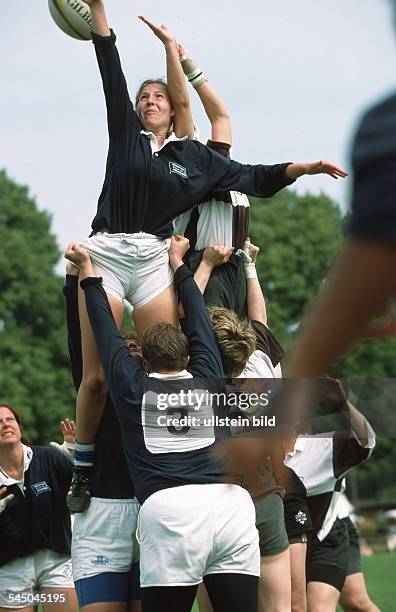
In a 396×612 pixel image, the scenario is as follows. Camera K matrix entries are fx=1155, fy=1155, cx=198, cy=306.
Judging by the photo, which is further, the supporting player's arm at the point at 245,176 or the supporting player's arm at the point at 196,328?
the supporting player's arm at the point at 245,176

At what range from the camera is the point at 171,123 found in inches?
266

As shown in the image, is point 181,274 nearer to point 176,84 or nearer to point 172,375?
point 172,375

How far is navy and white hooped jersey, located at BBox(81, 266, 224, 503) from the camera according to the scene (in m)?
5.51

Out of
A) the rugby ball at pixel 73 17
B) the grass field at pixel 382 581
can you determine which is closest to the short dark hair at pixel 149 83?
the rugby ball at pixel 73 17

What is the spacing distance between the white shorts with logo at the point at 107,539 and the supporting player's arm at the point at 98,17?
8.04ft

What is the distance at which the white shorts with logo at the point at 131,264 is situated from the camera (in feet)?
20.2

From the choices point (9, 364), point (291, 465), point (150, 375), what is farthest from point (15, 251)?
point (150, 375)

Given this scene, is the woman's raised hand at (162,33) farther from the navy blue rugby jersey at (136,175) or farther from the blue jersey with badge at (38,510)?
the blue jersey with badge at (38,510)

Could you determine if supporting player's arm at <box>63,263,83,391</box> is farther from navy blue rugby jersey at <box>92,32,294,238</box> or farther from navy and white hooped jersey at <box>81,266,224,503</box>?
navy and white hooped jersey at <box>81,266,224,503</box>

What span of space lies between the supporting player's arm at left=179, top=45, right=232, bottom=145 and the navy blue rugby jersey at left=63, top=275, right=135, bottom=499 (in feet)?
4.73

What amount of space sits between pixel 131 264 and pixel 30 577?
311cm

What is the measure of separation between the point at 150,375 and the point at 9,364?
3478cm

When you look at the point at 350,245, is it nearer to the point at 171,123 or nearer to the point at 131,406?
the point at 131,406

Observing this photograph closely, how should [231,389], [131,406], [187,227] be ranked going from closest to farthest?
[131,406]
[231,389]
[187,227]
